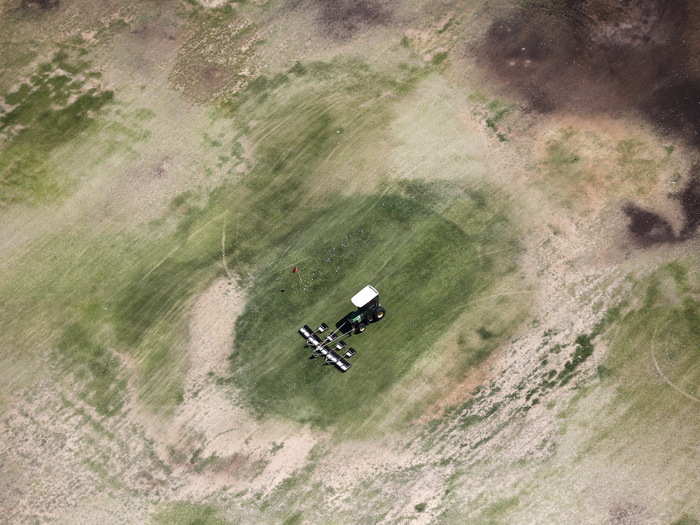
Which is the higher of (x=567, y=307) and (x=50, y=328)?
(x=50, y=328)

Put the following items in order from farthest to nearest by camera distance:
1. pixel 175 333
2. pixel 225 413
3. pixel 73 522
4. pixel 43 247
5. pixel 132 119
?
pixel 132 119 < pixel 43 247 < pixel 175 333 < pixel 225 413 < pixel 73 522

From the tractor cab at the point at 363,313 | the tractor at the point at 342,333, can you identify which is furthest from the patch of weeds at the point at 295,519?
the tractor cab at the point at 363,313

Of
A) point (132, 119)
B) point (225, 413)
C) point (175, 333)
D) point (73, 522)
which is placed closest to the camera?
point (73, 522)

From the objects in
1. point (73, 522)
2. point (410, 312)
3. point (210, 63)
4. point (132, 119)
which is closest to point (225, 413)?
point (73, 522)

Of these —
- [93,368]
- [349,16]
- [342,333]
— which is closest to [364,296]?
[342,333]

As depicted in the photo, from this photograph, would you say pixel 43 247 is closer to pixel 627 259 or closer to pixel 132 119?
pixel 132 119

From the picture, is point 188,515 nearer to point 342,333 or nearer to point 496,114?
point 342,333

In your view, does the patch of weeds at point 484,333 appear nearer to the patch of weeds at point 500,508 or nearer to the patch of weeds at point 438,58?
the patch of weeds at point 500,508
